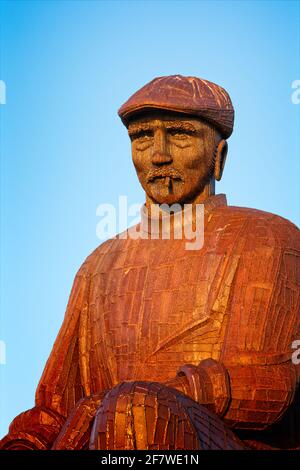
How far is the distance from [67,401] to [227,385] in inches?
77.4

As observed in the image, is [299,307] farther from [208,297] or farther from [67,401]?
[67,401]

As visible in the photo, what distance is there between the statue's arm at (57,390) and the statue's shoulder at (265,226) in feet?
5.37

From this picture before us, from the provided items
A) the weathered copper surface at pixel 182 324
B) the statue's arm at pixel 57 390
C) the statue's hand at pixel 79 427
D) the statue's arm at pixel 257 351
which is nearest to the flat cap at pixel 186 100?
the weathered copper surface at pixel 182 324

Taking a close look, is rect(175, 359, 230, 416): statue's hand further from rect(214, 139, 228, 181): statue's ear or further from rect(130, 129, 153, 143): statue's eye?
rect(130, 129, 153, 143): statue's eye

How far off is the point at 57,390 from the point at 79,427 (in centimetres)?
141

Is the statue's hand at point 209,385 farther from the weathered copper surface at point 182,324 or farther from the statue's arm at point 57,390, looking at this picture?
the statue's arm at point 57,390

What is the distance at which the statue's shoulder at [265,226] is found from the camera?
16266 mm

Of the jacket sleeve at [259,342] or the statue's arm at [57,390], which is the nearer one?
the jacket sleeve at [259,342]

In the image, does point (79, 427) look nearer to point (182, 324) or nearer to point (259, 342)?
point (182, 324)

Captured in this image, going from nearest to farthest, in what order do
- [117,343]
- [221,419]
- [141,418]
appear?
1. [141,418]
2. [221,419]
3. [117,343]

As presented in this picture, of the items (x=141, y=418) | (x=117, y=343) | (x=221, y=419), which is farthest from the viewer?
(x=117, y=343)

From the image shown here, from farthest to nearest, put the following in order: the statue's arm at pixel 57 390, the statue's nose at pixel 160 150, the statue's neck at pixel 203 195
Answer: the statue's neck at pixel 203 195
the statue's nose at pixel 160 150
the statue's arm at pixel 57 390
